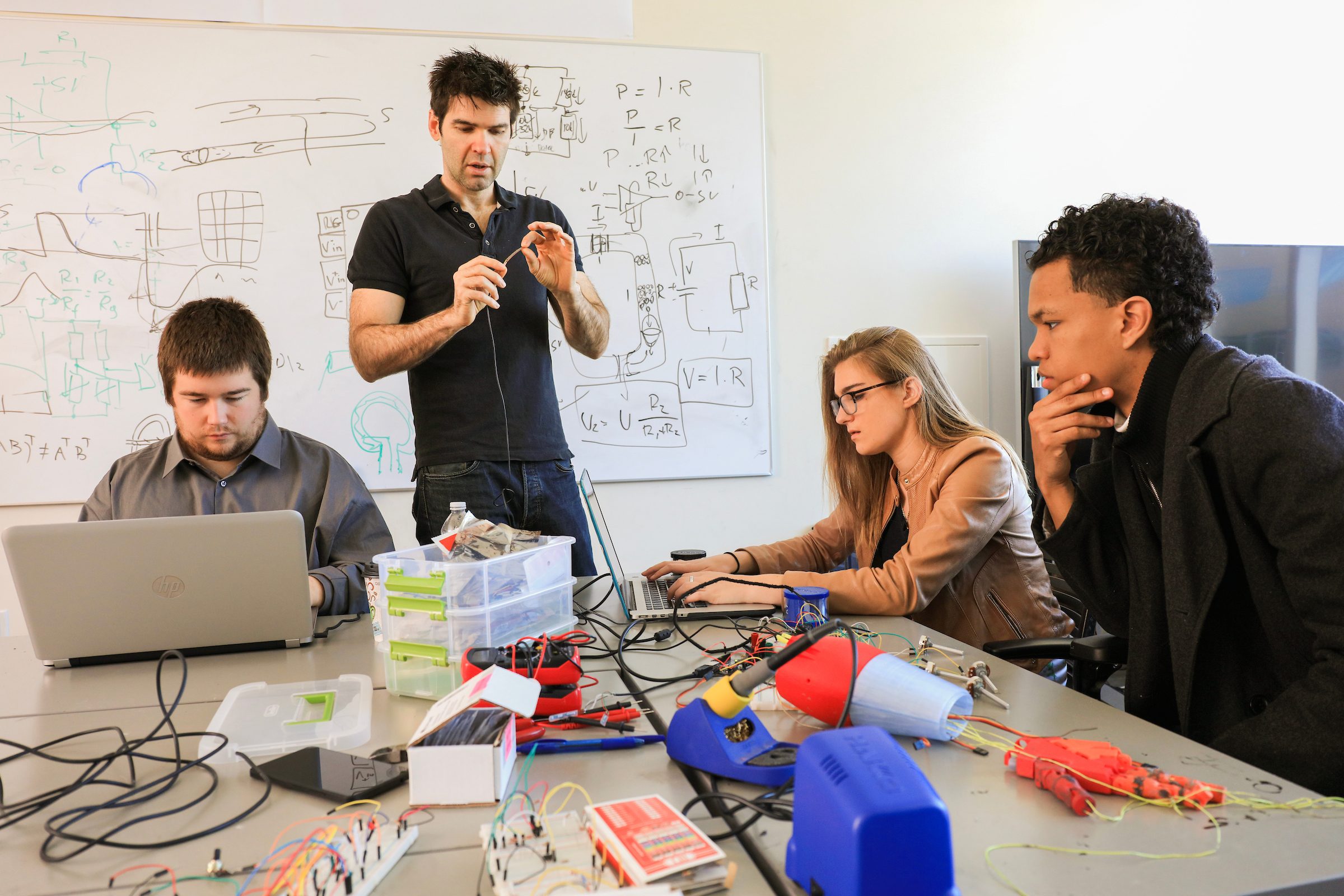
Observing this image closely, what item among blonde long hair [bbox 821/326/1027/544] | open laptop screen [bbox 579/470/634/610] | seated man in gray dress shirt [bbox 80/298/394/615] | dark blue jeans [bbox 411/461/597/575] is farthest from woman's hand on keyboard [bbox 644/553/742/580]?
seated man in gray dress shirt [bbox 80/298/394/615]

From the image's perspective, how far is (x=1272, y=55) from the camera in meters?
3.53

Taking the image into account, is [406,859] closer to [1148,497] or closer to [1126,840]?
[1126,840]

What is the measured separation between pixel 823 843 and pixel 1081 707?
1.80 ft

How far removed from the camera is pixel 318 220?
2.79 metres

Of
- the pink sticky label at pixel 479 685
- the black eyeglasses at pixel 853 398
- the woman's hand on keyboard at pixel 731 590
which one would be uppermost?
the black eyeglasses at pixel 853 398

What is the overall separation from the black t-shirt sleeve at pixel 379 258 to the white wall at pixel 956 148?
1.17 metres

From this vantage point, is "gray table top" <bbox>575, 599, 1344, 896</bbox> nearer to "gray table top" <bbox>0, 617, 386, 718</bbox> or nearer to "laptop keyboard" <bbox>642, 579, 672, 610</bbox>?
"laptop keyboard" <bbox>642, 579, 672, 610</bbox>

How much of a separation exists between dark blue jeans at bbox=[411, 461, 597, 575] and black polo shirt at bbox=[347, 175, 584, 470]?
0.03 m

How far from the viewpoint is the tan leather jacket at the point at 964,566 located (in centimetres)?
146

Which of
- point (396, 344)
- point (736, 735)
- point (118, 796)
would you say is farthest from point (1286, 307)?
point (118, 796)

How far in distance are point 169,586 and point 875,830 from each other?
1.13 meters

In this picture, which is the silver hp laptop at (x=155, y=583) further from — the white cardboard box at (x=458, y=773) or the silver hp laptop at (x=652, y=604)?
the white cardboard box at (x=458, y=773)

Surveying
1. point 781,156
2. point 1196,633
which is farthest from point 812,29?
point 1196,633

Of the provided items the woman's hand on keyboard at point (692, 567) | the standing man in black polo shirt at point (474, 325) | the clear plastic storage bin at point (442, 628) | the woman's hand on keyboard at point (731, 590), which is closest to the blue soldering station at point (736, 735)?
the clear plastic storage bin at point (442, 628)
